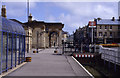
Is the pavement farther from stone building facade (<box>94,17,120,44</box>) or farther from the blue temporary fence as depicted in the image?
stone building facade (<box>94,17,120,44</box>)

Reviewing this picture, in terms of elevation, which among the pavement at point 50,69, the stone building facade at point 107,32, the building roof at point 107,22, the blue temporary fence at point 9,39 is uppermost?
the building roof at point 107,22

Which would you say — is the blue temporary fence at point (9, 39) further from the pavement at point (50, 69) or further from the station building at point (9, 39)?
the pavement at point (50, 69)

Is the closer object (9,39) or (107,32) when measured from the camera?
(9,39)

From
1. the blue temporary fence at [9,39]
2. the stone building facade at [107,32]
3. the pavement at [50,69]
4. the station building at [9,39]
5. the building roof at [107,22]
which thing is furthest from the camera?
the building roof at [107,22]

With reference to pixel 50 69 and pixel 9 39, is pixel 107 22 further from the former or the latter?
pixel 50 69

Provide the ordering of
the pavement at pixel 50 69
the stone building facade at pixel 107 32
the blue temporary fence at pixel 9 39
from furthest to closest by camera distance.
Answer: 1. the stone building facade at pixel 107 32
2. the pavement at pixel 50 69
3. the blue temporary fence at pixel 9 39

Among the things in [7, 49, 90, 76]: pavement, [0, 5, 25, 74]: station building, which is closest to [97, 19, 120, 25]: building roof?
[7, 49, 90, 76]: pavement

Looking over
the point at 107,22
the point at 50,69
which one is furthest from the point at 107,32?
the point at 50,69

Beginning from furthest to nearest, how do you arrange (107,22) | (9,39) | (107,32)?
(107,22)
(107,32)
(9,39)

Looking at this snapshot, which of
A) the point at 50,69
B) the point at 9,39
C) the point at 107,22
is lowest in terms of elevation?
the point at 50,69

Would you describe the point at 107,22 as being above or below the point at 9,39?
above

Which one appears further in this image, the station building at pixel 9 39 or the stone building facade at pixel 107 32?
the stone building facade at pixel 107 32

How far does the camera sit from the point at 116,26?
68500 mm

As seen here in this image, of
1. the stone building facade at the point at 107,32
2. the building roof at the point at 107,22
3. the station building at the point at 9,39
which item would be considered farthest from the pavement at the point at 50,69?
the building roof at the point at 107,22
